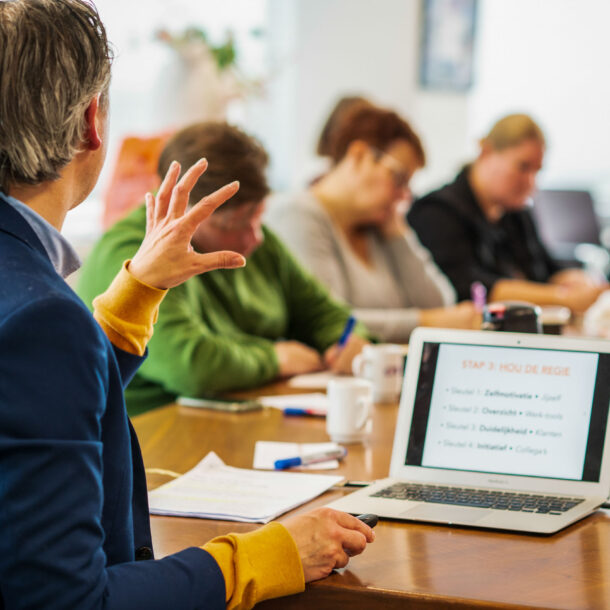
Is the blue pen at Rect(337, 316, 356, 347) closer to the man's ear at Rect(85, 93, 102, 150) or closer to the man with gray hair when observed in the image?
the man with gray hair

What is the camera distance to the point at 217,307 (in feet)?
7.05

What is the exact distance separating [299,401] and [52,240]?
0.99 m

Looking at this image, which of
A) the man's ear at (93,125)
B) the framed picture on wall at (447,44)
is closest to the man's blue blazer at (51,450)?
the man's ear at (93,125)

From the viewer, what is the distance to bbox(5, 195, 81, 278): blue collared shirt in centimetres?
80

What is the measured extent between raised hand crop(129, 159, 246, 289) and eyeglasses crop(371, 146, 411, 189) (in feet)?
6.16

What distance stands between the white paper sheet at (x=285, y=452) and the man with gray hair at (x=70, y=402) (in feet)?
1.22

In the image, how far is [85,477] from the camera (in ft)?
2.33

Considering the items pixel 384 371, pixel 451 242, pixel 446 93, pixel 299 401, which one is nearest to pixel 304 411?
pixel 299 401

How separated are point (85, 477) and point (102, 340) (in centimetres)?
11

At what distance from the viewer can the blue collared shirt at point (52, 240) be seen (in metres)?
0.80

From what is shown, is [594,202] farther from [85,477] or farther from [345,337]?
[85,477]

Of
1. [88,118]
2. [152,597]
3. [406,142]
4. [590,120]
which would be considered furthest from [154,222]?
[590,120]

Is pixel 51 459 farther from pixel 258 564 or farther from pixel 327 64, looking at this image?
pixel 327 64

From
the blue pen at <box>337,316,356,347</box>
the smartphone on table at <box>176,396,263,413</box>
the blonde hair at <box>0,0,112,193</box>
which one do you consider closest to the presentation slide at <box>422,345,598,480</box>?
the smartphone on table at <box>176,396,263,413</box>
